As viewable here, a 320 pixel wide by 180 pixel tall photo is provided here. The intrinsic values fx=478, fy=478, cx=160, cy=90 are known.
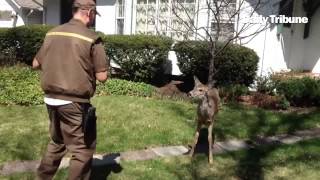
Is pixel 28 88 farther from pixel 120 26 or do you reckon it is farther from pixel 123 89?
pixel 120 26

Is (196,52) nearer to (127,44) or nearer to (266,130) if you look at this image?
(127,44)

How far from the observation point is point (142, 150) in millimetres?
6949

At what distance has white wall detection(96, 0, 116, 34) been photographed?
15.7 m

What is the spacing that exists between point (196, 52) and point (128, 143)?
5.41 metres

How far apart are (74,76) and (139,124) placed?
12.1ft

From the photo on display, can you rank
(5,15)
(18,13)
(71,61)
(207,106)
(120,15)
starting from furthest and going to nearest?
(5,15) < (18,13) < (120,15) < (207,106) < (71,61)

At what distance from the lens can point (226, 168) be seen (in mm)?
6344

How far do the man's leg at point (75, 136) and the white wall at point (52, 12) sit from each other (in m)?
14.7

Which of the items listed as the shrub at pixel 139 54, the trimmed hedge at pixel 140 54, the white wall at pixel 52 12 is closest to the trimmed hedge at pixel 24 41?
the trimmed hedge at pixel 140 54

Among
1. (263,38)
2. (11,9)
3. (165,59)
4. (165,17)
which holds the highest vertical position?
(11,9)

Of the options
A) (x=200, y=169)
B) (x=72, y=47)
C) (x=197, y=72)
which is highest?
(x=72, y=47)

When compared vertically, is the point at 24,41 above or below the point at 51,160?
above

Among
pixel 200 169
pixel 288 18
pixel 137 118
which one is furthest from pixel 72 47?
pixel 288 18

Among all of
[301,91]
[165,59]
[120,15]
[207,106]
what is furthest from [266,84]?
[120,15]
